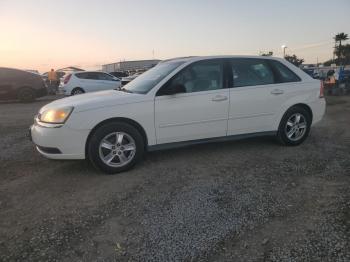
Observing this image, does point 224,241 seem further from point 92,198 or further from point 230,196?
point 92,198

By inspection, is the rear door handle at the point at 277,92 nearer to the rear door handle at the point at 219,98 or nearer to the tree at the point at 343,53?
the rear door handle at the point at 219,98

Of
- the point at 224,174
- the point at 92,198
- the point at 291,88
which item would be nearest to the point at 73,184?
the point at 92,198

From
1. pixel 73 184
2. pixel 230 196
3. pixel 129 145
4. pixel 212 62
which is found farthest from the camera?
pixel 212 62

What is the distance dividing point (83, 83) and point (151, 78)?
1131 centimetres

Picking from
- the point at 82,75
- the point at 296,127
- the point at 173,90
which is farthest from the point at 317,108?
the point at 82,75

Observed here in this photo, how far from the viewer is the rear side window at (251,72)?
554 centimetres

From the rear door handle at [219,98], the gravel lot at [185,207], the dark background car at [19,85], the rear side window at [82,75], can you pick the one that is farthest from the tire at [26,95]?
the rear door handle at [219,98]

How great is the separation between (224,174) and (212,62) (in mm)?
1835

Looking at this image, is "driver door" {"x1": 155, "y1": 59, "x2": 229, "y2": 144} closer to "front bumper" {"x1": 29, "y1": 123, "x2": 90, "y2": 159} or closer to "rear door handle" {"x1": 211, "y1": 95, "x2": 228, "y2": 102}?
"rear door handle" {"x1": 211, "y1": 95, "x2": 228, "y2": 102}

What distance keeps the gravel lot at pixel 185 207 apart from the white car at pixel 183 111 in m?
0.37

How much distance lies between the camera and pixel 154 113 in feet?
16.1

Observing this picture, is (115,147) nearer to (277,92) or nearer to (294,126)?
(277,92)

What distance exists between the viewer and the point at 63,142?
4.50 metres

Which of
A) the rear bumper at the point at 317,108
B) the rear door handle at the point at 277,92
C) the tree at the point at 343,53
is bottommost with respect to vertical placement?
the rear bumper at the point at 317,108
